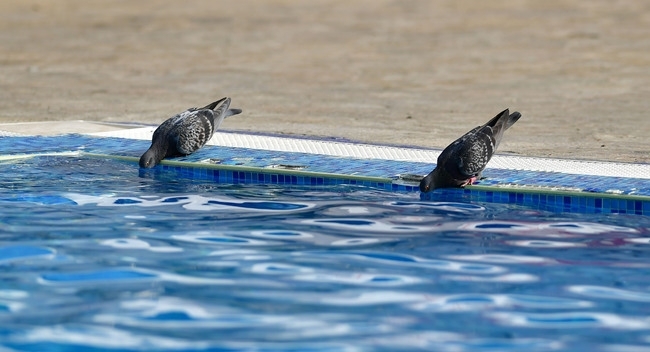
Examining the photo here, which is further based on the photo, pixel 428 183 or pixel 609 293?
pixel 428 183

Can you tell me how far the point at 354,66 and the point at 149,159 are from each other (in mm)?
8437

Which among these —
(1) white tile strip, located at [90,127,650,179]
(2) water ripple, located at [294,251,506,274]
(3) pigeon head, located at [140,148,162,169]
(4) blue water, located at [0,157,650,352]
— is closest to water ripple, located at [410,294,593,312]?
(4) blue water, located at [0,157,650,352]

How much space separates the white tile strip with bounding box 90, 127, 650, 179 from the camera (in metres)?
7.48

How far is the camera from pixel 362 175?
7449 mm

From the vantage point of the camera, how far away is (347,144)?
8.74 metres

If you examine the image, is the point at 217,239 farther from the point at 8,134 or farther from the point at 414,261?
the point at 8,134

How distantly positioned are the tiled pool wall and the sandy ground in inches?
68.1

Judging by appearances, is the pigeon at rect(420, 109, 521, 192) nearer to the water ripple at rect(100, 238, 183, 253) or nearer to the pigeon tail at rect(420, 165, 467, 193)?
the pigeon tail at rect(420, 165, 467, 193)

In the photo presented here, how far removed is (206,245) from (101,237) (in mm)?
563

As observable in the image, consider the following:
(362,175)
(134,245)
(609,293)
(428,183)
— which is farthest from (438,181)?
(609,293)

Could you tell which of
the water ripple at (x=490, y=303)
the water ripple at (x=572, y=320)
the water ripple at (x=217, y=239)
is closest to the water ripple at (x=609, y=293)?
the water ripple at (x=490, y=303)

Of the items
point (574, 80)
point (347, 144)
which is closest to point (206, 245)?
point (347, 144)

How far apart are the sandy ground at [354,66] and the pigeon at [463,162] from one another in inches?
80.5

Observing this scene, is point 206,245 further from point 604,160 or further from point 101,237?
point 604,160
